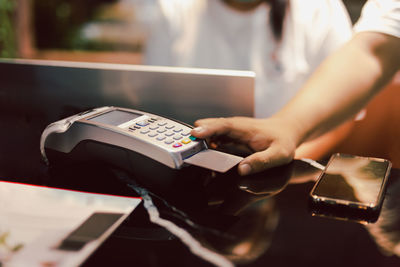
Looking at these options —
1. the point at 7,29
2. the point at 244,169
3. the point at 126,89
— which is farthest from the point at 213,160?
the point at 7,29

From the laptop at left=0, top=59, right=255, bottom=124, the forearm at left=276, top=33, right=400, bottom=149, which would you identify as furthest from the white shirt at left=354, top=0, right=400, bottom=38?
the laptop at left=0, top=59, right=255, bottom=124

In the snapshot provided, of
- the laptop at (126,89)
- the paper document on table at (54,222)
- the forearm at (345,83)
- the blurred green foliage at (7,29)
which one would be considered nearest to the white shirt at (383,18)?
the forearm at (345,83)

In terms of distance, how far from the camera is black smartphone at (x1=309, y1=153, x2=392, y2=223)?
1.38 feet

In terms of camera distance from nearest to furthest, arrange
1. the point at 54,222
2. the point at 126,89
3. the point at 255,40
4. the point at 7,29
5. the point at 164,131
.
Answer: the point at 54,222
the point at 164,131
the point at 126,89
the point at 255,40
the point at 7,29

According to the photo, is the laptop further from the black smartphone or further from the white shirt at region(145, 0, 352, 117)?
the white shirt at region(145, 0, 352, 117)

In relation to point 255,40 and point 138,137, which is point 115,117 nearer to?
point 138,137

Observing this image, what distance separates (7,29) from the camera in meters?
2.77

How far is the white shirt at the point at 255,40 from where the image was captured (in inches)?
56.6

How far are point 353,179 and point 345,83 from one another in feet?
1.03

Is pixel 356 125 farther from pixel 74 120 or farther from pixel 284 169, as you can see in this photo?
pixel 74 120

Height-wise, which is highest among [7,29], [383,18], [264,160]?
[383,18]

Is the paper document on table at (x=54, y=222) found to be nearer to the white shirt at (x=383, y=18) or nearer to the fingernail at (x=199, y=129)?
the fingernail at (x=199, y=129)

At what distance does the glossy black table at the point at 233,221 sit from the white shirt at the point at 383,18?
354 mm

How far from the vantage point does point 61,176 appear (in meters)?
0.53
